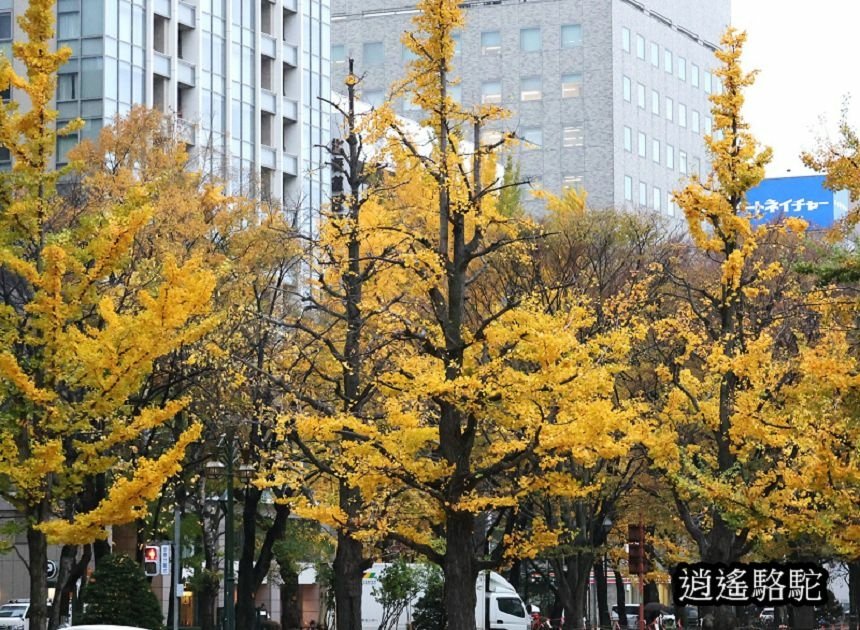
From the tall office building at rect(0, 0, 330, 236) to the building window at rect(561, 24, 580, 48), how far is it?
983 inches

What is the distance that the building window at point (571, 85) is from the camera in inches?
4284

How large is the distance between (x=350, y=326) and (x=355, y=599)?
559 centimetres

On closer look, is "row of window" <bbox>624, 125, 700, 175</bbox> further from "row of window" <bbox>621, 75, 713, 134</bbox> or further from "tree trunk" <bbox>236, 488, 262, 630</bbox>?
"tree trunk" <bbox>236, 488, 262, 630</bbox>

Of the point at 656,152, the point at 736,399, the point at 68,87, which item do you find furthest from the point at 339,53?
the point at 736,399

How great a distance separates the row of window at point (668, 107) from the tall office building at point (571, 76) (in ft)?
0.38

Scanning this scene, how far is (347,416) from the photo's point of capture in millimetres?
27656

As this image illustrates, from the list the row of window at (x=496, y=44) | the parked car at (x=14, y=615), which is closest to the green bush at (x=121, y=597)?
the parked car at (x=14, y=615)

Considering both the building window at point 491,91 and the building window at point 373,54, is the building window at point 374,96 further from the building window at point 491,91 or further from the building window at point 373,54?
the building window at point 491,91

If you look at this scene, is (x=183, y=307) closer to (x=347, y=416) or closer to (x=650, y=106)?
(x=347, y=416)

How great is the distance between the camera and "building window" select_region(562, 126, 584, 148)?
108 meters

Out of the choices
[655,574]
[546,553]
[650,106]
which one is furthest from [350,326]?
[650,106]

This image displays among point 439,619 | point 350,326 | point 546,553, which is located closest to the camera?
point 350,326

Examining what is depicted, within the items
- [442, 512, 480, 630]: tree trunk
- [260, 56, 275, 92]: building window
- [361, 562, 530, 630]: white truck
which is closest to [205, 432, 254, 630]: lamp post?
[442, 512, 480, 630]: tree trunk

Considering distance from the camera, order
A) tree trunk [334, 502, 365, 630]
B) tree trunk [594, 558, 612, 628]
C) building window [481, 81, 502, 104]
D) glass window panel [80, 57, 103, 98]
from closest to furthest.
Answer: tree trunk [334, 502, 365, 630] → tree trunk [594, 558, 612, 628] → glass window panel [80, 57, 103, 98] → building window [481, 81, 502, 104]
